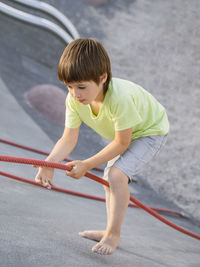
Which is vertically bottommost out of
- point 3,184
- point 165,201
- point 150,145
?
point 165,201

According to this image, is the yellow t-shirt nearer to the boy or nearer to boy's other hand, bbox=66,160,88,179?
the boy

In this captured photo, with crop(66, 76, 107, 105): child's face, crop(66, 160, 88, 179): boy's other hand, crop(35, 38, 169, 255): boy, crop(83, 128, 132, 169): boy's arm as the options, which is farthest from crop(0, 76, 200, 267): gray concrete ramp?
crop(66, 76, 107, 105): child's face

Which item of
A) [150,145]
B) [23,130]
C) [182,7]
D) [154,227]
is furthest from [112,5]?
[150,145]

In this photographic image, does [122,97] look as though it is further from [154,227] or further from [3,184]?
[154,227]

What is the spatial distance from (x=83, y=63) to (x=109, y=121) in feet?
1.21

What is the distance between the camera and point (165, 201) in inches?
175

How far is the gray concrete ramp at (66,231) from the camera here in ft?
5.97

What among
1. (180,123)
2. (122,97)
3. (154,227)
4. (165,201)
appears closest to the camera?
(122,97)

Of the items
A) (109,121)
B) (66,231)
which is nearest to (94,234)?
(66,231)

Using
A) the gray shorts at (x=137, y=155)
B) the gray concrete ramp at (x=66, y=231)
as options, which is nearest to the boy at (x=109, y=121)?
the gray shorts at (x=137, y=155)

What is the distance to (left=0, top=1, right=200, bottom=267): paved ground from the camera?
73.7 inches

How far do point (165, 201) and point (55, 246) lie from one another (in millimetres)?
2658

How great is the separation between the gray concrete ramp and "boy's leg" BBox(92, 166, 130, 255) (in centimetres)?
5

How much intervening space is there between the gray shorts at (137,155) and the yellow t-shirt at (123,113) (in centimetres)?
3
